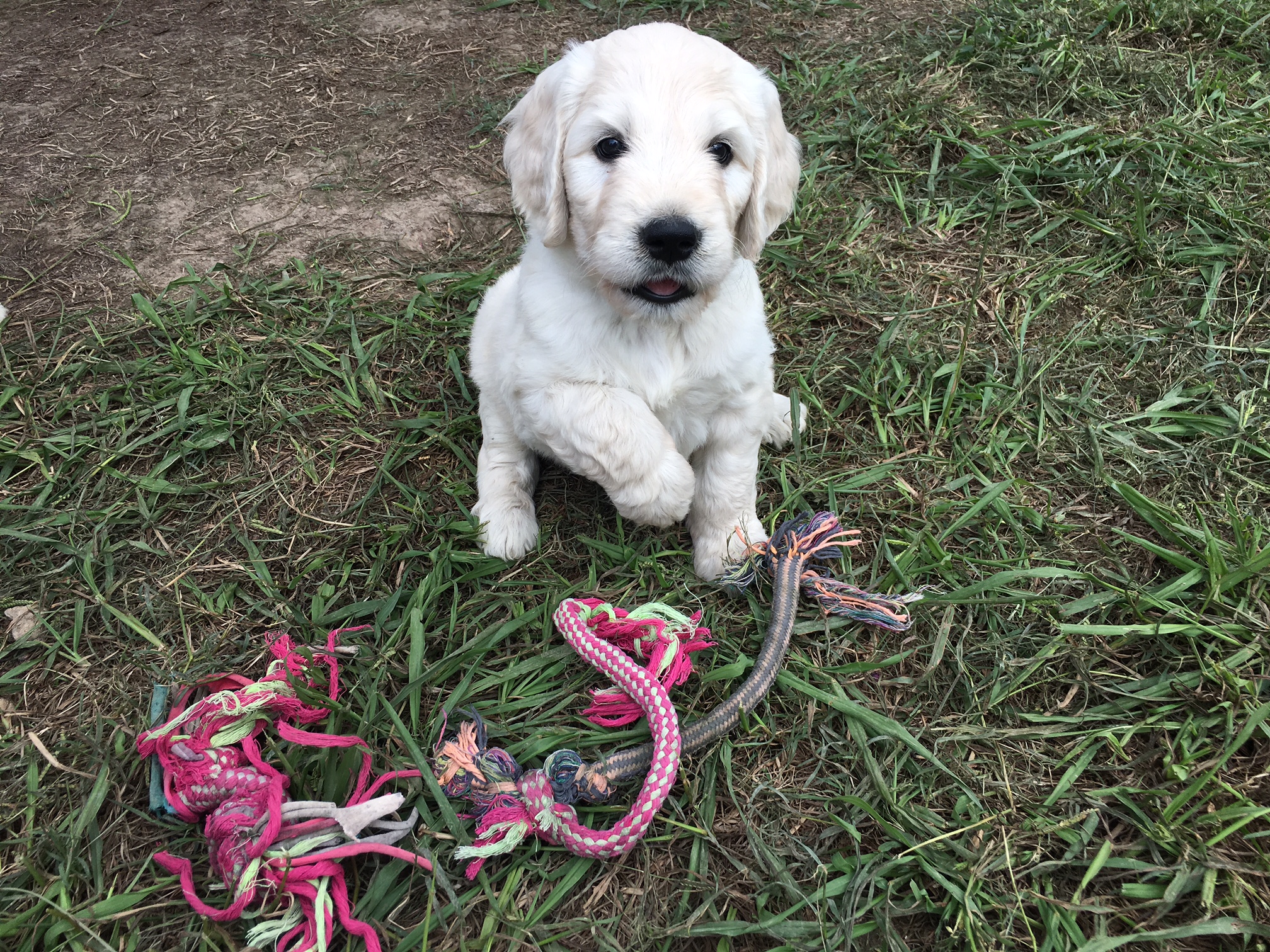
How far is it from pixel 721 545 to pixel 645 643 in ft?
1.36

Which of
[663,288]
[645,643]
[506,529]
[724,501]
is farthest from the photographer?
[506,529]

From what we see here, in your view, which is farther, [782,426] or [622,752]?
[782,426]

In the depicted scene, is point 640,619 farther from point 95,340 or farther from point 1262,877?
point 95,340

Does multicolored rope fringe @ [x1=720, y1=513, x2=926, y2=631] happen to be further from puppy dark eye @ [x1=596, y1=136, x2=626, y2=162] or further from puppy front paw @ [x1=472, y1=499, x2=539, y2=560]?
puppy dark eye @ [x1=596, y1=136, x2=626, y2=162]

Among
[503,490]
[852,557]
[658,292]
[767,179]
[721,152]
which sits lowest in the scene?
[852,557]

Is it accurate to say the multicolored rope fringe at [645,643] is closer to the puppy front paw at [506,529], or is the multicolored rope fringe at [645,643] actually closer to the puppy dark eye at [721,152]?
the puppy front paw at [506,529]

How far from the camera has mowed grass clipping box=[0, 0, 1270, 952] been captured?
1728 millimetres

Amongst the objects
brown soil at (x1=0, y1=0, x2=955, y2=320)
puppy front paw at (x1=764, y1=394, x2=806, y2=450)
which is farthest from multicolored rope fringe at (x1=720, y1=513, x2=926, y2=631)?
brown soil at (x1=0, y1=0, x2=955, y2=320)

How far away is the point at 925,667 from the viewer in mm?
2092

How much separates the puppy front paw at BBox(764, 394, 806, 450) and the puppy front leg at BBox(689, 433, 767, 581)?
36cm

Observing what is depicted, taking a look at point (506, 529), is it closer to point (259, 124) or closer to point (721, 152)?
point (721, 152)

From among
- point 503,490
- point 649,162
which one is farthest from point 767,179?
point 503,490

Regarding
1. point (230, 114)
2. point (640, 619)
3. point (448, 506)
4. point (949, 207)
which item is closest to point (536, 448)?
point (448, 506)

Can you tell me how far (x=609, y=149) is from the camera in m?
2.00
